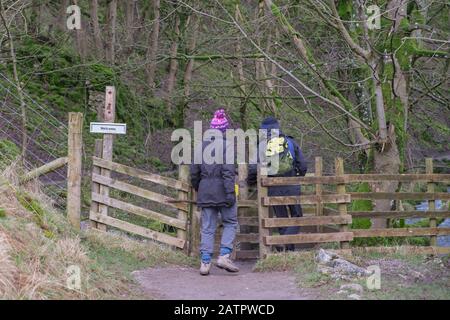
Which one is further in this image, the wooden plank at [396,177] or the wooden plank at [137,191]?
the wooden plank at [137,191]

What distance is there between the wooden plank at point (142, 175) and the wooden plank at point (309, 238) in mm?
1627

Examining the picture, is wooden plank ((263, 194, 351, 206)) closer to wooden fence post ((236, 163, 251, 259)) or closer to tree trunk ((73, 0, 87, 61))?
wooden fence post ((236, 163, 251, 259))

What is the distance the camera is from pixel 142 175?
9.31 metres

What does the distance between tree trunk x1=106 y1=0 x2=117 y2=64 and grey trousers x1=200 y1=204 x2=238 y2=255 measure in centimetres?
1075

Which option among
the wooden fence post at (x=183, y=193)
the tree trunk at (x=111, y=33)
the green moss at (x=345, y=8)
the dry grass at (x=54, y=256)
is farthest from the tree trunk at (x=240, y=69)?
the dry grass at (x=54, y=256)

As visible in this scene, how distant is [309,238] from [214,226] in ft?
4.33

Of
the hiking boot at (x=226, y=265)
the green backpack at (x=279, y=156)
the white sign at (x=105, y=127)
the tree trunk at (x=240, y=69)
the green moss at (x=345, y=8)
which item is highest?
the green moss at (x=345, y=8)

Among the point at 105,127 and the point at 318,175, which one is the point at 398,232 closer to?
the point at 318,175

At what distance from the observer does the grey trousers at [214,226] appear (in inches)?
330

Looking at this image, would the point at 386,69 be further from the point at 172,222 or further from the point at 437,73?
the point at 172,222

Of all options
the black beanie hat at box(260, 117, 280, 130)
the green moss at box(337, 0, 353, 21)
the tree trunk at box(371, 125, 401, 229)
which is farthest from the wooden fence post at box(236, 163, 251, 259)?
the green moss at box(337, 0, 353, 21)

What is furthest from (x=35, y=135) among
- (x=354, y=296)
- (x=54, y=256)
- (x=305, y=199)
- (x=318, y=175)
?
(x=354, y=296)

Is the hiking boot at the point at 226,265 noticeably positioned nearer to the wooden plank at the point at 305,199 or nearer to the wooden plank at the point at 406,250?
the wooden plank at the point at 305,199

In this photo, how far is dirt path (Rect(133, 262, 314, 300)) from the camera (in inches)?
266
